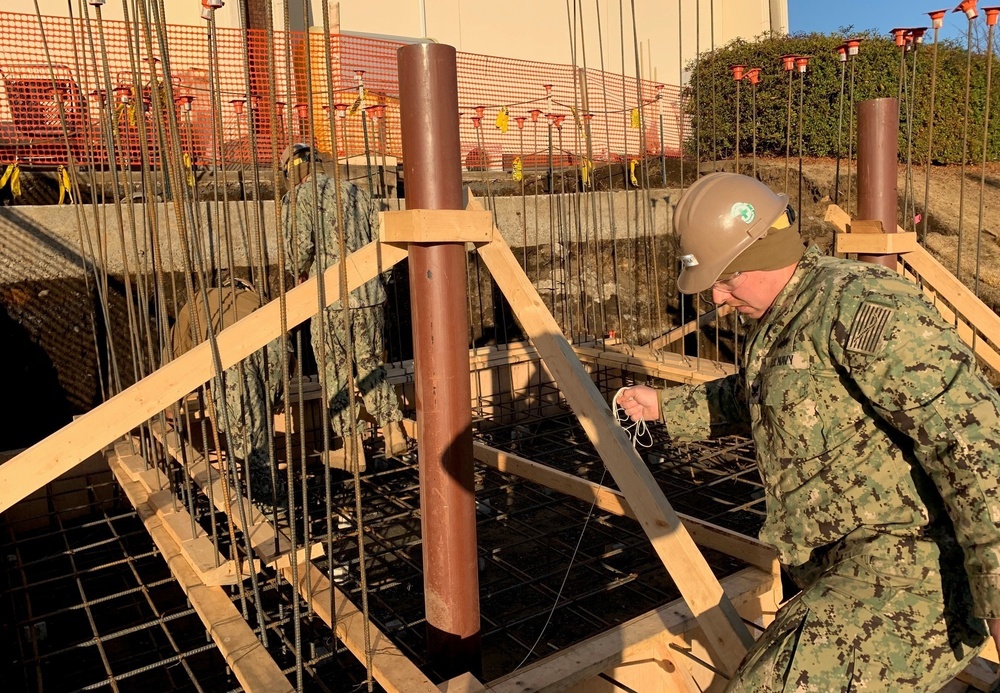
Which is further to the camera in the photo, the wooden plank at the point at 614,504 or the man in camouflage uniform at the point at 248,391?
the man in camouflage uniform at the point at 248,391

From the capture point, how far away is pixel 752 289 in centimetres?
209

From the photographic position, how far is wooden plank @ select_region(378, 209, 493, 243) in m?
2.34

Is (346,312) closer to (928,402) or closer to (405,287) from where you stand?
(928,402)

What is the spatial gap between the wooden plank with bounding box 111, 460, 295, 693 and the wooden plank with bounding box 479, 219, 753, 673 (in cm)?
118

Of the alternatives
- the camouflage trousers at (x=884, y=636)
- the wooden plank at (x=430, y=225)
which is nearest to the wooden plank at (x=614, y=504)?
the camouflage trousers at (x=884, y=636)

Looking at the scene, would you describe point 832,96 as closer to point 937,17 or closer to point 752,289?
point 937,17

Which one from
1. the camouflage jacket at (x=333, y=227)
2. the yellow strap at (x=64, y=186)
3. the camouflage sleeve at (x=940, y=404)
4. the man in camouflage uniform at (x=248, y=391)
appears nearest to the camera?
the camouflage sleeve at (x=940, y=404)

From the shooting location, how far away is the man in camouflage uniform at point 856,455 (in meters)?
1.68

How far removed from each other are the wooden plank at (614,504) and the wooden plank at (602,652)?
245 mm

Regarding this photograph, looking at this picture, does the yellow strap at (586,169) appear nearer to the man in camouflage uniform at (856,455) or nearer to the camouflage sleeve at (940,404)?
the man in camouflage uniform at (856,455)

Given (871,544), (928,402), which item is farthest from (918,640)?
(928,402)

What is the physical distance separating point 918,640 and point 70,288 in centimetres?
568

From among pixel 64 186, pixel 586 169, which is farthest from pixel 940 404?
pixel 64 186

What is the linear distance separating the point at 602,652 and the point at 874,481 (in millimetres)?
1110
